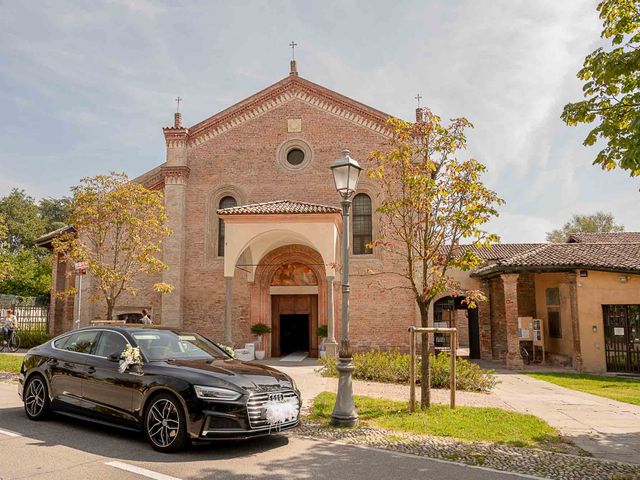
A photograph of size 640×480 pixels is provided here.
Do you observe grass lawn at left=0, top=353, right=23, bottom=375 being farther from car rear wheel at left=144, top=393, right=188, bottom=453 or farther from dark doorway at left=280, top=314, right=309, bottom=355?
car rear wheel at left=144, top=393, right=188, bottom=453

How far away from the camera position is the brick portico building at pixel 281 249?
1909 cm

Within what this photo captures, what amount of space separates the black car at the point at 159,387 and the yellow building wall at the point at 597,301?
13.7m

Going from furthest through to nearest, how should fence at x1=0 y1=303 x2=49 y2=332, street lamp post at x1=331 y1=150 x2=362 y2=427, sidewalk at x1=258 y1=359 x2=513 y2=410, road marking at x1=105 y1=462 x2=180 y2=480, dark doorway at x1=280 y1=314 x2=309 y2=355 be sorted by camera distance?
fence at x1=0 y1=303 x2=49 y2=332
dark doorway at x1=280 y1=314 x2=309 y2=355
sidewalk at x1=258 y1=359 x2=513 y2=410
street lamp post at x1=331 y1=150 x2=362 y2=427
road marking at x1=105 y1=462 x2=180 y2=480

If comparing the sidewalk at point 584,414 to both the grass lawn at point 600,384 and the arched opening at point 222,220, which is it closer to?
the grass lawn at point 600,384

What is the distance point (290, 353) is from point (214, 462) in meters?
15.4

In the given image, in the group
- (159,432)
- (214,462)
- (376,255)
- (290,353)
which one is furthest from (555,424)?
A: (290,353)

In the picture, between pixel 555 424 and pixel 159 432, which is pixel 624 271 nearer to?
pixel 555 424

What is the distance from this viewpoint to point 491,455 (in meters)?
6.30

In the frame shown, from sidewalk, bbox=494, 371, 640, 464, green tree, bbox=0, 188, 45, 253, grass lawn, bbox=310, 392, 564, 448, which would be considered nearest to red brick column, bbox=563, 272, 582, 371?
sidewalk, bbox=494, 371, 640, 464

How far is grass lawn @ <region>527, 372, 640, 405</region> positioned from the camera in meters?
11.6

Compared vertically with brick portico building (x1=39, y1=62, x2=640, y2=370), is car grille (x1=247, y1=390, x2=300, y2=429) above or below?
below

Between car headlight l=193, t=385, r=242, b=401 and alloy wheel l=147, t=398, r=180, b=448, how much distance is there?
37cm

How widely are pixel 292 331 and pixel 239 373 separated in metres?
14.5

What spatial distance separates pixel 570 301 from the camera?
17.4 metres
